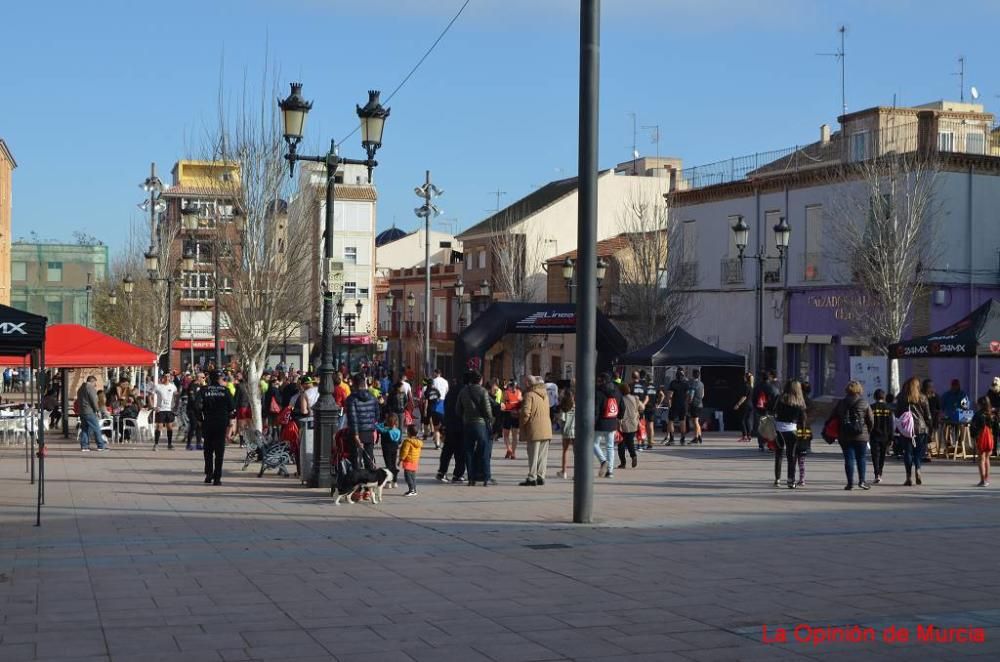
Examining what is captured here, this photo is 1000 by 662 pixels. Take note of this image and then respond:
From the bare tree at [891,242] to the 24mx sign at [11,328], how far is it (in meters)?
26.3

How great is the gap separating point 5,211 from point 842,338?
42.6m

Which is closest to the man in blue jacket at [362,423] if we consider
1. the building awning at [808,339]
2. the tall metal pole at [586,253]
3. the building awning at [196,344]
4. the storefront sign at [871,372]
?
the tall metal pole at [586,253]

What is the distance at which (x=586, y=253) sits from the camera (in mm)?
13500

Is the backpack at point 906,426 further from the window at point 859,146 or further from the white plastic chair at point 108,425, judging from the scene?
the window at point 859,146

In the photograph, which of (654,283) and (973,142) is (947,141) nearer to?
(973,142)

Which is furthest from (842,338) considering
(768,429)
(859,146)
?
(768,429)

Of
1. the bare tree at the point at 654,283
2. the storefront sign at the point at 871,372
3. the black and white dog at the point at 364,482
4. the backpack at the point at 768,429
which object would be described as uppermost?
the bare tree at the point at 654,283

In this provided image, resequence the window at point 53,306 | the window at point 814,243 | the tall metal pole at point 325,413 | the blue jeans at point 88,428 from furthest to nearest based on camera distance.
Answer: the window at point 53,306, the window at point 814,243, the blue jeans at point 88,428, the tall metal pole at point 325,413

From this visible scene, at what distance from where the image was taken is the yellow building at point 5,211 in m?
61.4

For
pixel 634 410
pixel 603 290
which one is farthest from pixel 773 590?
→ pixel 603 290

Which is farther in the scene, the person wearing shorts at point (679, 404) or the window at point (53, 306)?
the window at point (53, 306)

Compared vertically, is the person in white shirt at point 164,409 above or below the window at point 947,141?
below

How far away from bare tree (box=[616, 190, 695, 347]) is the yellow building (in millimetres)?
30521

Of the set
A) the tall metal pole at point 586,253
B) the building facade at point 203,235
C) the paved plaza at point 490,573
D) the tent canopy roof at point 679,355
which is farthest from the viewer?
the building facade at point 203,235
